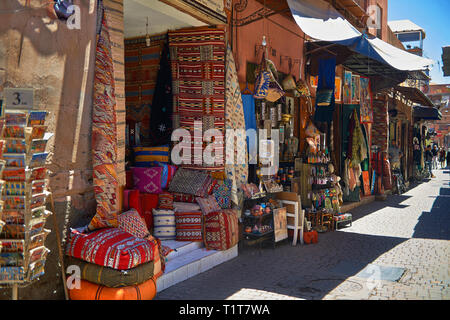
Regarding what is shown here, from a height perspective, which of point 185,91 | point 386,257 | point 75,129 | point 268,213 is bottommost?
point 386,257

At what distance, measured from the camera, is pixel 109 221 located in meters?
4.18

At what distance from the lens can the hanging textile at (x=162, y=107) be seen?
21.9 feet

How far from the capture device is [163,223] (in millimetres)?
5582

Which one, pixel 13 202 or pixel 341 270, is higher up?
pixel 13 202

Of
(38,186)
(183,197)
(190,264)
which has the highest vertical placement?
(38,186)

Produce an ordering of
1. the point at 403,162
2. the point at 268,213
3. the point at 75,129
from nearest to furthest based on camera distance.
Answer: the point at 75,129 → the point at 268,213 → the point at 403,162

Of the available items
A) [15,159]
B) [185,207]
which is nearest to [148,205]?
[185,207]

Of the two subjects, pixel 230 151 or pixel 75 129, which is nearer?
pixel 75 129

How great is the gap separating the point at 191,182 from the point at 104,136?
2.18 m

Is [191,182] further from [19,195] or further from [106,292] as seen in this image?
[19,195]

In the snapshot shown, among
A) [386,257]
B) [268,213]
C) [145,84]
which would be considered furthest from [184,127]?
[386,257]
